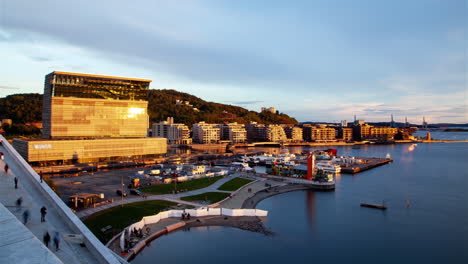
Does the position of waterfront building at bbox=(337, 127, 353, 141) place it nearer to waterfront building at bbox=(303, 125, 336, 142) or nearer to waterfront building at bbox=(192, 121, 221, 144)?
waterfront building at bbox=(303, 125, 336, 142)

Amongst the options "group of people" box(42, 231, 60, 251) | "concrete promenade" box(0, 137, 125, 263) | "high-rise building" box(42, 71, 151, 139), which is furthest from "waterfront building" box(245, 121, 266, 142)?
"group of people" box(42, 231, 60, 251)

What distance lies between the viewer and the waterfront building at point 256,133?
151875mm

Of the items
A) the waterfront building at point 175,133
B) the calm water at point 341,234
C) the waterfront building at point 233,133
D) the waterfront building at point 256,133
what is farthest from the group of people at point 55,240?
the waterfront building at point 256,133

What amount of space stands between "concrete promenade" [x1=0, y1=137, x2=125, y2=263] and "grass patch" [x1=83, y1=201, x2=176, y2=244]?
776 cm

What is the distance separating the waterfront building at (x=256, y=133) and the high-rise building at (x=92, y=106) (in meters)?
81.3

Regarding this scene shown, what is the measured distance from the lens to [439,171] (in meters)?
70.3

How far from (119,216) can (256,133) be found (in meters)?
128

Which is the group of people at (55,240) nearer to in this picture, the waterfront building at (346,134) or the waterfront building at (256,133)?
the waterfront building at (256,133)

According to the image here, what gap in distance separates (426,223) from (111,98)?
212 feet

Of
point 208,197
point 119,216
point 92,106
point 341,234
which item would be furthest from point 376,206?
point 92,106

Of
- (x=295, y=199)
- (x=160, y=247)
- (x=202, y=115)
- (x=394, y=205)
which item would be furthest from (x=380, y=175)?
(x=202, y=115)

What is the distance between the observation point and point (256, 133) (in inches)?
6132

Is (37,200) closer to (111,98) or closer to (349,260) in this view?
(349,260)

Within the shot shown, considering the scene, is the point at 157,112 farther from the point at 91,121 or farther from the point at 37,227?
the point at 37,227
